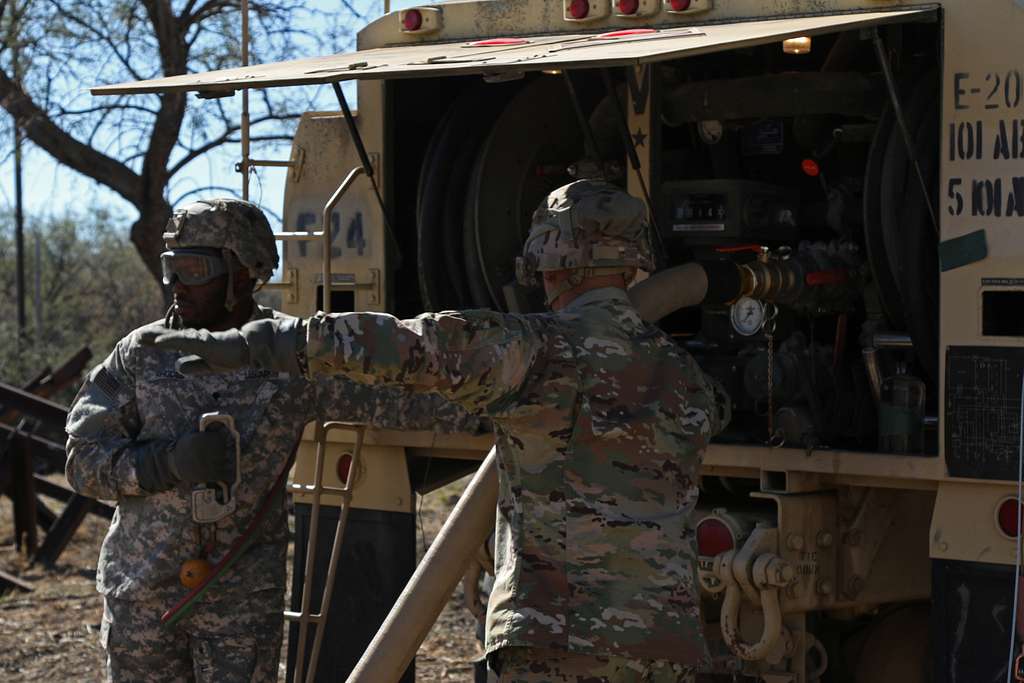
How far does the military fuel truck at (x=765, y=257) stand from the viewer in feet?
15.4

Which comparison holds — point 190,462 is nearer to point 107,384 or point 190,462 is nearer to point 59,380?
point 107,384

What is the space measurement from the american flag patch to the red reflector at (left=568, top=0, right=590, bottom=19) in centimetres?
183

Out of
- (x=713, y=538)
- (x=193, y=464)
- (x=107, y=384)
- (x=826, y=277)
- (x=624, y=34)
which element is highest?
(x=624, y=34)

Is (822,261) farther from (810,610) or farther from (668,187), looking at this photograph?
(810,610)

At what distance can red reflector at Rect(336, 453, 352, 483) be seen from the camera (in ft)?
19.6

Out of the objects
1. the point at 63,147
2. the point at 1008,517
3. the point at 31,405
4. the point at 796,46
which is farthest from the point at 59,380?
the point at 1008,517

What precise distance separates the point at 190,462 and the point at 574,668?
1.43m

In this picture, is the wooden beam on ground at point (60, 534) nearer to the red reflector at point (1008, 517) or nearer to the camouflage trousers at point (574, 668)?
the red reflector at point (1008, 517)

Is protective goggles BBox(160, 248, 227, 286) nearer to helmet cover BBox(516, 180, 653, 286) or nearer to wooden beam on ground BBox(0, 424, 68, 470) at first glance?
helmet cover BBox(516, 180, 653, 286)

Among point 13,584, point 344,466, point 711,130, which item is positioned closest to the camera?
point 711,130

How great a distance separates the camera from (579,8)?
5.44 m

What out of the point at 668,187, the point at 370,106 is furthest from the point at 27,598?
the point at 668,187

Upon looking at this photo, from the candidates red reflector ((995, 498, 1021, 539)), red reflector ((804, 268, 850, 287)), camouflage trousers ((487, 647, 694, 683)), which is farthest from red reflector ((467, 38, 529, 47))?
camouflage trousers ((487, 647, 694, 683))

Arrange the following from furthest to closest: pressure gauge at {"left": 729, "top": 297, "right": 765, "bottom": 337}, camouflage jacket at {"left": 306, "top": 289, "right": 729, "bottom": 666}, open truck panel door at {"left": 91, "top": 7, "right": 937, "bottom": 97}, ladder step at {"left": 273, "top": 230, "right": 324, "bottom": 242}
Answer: ladder step at {"left": 273, "top": 230, "right": 324, "bottom": 242} < pressure gauge at {"left": 729, "top": 297, "right": 765, "bottom": 337} < open truck panel door at {"left": 91, "top": 7, "right": 937, "bottom": 97} < camouflage jacket at {"left": 306, "top": 289, "right": 729, "bottom": 666}
